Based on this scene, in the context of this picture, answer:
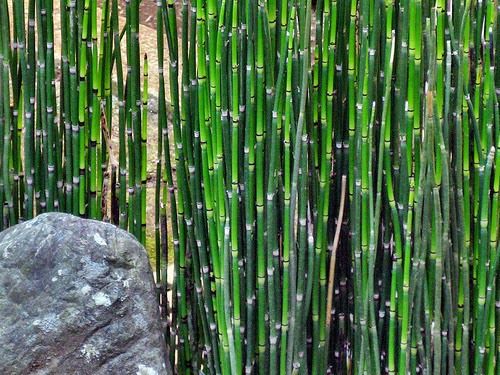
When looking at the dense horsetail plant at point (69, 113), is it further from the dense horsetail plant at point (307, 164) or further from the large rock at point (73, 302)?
the large rock at point (73, 302)

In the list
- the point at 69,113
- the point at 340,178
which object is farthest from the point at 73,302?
the point at 340,178

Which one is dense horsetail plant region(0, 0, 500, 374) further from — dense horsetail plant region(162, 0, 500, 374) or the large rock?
the large rock

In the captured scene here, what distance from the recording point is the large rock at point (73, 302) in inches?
63.1

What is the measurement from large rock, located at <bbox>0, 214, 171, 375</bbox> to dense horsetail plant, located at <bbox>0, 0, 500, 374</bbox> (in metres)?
0.16

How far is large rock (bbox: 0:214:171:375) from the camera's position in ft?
5.25

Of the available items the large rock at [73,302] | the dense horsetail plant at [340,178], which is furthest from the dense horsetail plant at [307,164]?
the large rock at [73,302]

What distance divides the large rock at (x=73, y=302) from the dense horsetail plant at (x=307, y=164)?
0.16m

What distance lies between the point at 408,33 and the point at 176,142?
1.63ft

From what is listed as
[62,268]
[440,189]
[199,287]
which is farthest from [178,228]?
[440,189]

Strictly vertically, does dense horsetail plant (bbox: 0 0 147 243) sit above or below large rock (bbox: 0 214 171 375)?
above

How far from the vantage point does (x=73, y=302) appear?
1.61 m

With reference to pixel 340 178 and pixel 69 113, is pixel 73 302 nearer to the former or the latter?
pixel 69 113

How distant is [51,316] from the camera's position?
1601 mm

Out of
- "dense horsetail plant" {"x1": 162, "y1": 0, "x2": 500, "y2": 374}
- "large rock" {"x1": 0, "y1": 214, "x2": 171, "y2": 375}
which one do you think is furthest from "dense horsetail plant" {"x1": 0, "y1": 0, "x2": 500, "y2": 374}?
"large rock" {"x1": 0, "y1": 214, "x2": 171, "y2": 375}
